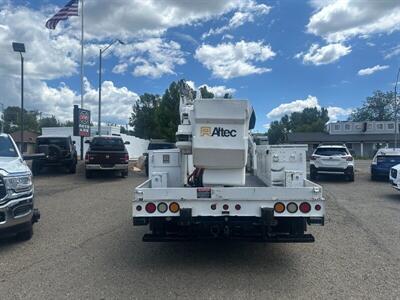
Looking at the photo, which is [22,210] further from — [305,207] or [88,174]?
[88,174]

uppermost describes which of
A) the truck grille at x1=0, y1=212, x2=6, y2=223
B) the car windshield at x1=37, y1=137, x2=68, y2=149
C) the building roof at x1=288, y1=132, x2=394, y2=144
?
the building roof at x1=288, y1=132, x2=394, y2=144

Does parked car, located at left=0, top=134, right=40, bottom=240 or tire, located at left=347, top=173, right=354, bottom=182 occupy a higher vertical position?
parked car, located at left=0, top=134, right=40, bottom=240

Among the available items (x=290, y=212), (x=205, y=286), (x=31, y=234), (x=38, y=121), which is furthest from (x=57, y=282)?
(x=38, y=121)

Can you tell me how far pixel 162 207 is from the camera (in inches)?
212

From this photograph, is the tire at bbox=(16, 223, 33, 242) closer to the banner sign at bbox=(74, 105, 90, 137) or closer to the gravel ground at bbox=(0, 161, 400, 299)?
the gravel ground at bbox=(0, 161, 400, 299)

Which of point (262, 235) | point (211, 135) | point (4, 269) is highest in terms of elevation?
point (211, 135)

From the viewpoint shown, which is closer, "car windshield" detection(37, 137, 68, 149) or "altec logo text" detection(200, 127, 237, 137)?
"altec logo text" detection(200, 127, 237, 137)

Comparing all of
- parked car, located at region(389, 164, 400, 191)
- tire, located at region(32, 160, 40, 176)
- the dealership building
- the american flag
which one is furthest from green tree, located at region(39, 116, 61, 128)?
parked car, located at region(389, 164, 400, 191)

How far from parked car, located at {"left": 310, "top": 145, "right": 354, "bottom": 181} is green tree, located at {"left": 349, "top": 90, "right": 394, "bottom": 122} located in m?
77.2

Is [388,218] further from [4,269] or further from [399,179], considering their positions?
[4,269]

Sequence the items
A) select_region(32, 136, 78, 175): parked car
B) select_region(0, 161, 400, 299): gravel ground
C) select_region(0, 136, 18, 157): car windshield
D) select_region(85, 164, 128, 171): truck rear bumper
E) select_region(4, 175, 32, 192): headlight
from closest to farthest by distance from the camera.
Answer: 1. select_region(0, 161, 400, 299): gravel ground
2. select_region(4, 175, 32, 192): headlight
3. select_region(0, 136, 18, 157): car windshield
4. select_region(85, 164, 128, 171): truck rear bumper
5. select_region(32, 136, 78, 175): parked car

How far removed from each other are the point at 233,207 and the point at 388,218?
5.80m

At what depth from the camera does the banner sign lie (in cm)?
2569

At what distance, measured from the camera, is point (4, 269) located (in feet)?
18.4
